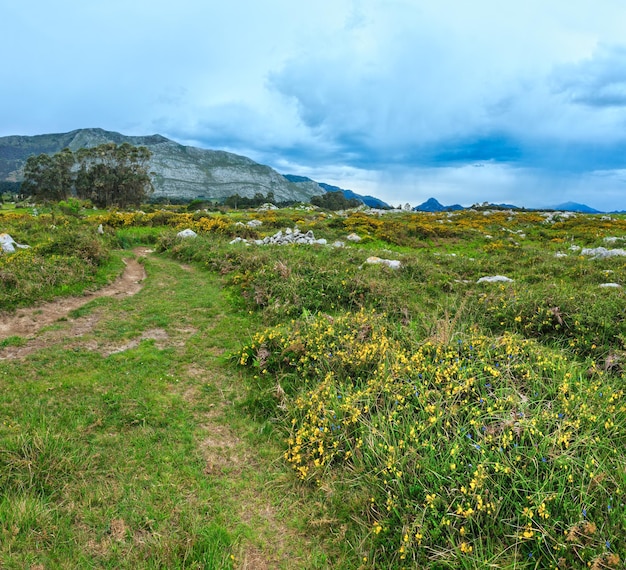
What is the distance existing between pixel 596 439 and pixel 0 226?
25.5 meters

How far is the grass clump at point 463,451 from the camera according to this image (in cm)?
352

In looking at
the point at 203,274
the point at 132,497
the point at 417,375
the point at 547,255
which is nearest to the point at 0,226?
the point at 203,274

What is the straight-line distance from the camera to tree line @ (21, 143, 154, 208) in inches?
2311

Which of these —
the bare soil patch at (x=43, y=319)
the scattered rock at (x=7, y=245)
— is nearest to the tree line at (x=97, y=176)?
the scattered rock at (x=7, y=245)

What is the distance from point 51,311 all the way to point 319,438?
901 centimetres

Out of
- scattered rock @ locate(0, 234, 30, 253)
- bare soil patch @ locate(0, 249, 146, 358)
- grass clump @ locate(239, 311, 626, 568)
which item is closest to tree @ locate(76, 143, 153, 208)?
scattered rock @ locate(0, 234, 30, 253)

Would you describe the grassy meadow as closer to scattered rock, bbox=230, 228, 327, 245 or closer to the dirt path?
the dirt path

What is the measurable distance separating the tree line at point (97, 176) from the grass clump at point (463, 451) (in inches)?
2396

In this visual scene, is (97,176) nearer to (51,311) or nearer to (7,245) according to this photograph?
(7,245)

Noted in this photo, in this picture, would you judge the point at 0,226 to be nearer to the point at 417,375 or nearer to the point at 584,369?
the point at 417,375

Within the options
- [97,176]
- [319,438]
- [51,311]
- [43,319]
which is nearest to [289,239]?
[51,311]

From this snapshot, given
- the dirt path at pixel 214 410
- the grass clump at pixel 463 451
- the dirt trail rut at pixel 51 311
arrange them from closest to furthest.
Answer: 1. the grass clump at pixel 463 451
2. the dirt path at pixel 214 410
3. the dirt trail rut at pixel 51 311

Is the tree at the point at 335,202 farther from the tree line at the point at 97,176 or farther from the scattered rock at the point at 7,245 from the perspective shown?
the scattered rock at the point at 7,245

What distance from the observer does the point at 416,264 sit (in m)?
13.8
